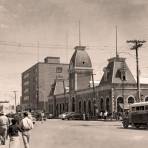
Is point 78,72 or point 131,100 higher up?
point 78,72

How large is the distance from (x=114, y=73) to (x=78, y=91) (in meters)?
14.7

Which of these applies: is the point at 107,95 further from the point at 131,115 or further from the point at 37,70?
the point at 37,70

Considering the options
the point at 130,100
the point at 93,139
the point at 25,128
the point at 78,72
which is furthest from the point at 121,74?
the point at 25,128

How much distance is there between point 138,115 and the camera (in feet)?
116

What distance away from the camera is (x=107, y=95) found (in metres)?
71.7

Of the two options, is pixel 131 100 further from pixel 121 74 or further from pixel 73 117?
pixel 73 117

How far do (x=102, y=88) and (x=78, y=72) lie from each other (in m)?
18.8

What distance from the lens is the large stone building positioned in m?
70.8

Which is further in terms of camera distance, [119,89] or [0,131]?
[119,89]

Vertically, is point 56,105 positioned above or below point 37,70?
below

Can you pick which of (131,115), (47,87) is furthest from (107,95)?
(47,87)

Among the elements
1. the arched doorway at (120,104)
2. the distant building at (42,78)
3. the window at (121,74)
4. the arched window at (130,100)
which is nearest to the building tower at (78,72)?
the window at (121,74)

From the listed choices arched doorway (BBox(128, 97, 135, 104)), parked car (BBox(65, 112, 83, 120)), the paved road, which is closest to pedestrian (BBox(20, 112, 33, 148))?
the paved road

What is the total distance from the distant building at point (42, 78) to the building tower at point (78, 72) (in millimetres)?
46173
